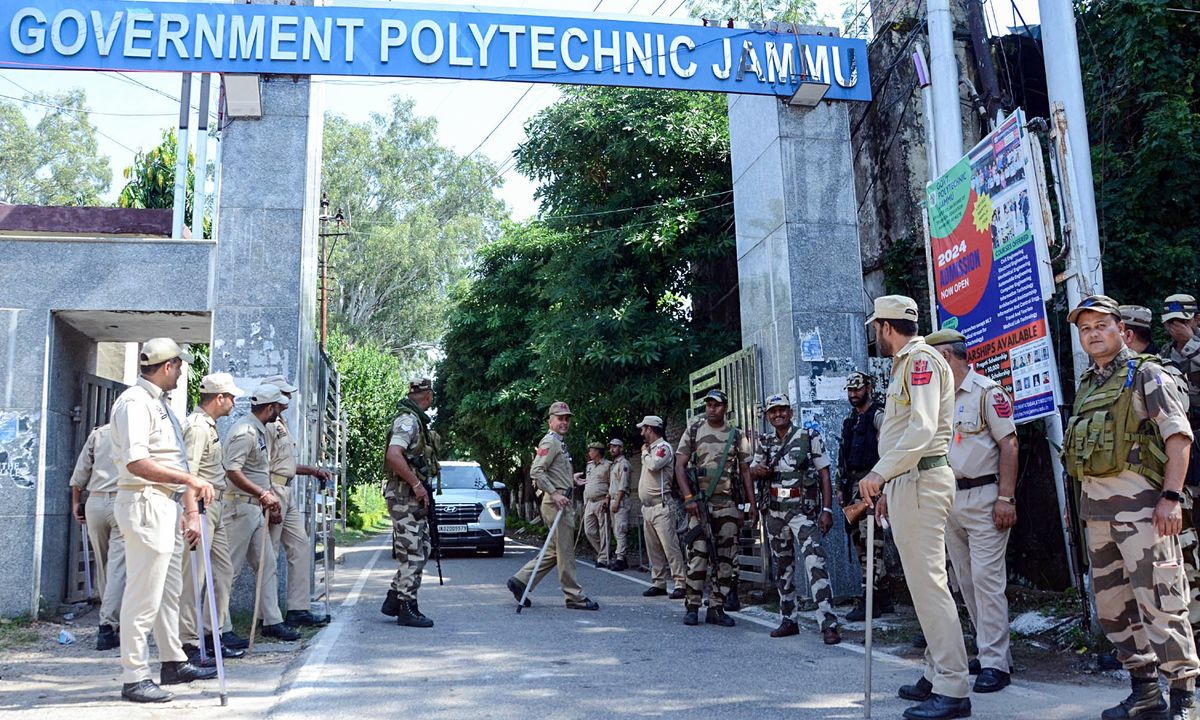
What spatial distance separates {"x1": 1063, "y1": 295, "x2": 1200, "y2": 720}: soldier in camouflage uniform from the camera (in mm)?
4309

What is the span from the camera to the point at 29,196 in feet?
130

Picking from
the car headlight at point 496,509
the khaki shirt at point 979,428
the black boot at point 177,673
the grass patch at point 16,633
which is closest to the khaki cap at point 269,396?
the black boot at point 177,673

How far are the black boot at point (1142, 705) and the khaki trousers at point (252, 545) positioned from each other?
5417mm

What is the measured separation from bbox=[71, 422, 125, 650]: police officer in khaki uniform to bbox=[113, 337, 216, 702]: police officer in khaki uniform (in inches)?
A: 67.0

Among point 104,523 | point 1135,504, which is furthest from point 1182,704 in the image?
point 104,523

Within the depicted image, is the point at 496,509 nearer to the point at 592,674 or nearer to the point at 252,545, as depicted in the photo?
the point at 252,545

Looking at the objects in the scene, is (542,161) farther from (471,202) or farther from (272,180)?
(471,202)

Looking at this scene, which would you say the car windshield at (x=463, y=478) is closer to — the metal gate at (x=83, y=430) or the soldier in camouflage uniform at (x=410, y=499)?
the metal gate at (x=83, y=430)

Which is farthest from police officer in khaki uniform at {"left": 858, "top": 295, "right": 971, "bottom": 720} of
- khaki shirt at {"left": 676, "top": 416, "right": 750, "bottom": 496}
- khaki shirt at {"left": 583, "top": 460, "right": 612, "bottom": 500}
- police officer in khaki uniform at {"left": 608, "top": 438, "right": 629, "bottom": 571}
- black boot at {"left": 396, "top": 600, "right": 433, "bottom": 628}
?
khaki shirt at {"left": 583, "top": 460, "right": 612, "bottom": 500}

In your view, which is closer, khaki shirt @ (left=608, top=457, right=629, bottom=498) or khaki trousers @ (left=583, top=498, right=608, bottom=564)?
khaki shirt @ (left=608, top=457, right=629, bottom=498)

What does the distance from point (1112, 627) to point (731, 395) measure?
19.8ft

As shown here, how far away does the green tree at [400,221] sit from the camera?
37.1m

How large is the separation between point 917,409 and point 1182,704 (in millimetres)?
1693

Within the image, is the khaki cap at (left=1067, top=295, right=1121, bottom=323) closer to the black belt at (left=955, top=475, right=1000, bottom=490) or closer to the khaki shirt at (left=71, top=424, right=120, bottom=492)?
the black belt at (left=955, top=475, right=1000, bottom=490)
